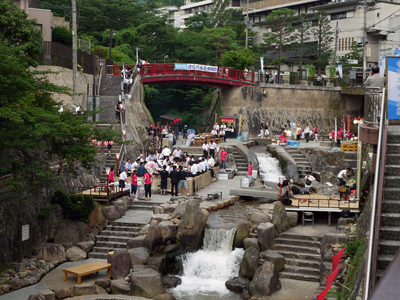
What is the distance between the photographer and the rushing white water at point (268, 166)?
34.2m

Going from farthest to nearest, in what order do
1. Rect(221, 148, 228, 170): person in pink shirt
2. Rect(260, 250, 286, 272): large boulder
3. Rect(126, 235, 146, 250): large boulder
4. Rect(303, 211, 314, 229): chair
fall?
Rect(221, 148, 228, 170): person in pink shirt
Rect(303, 211, 314, 229): chair
Rect(126, 235, 146, 250): large boulder
Rect(260, 250, 286, 272): large boulder

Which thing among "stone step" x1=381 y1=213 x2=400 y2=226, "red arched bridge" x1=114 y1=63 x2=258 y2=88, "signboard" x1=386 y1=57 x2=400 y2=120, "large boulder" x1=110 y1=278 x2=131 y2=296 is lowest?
"large boulder" x1=110 y1=278 x2=131 y2=296

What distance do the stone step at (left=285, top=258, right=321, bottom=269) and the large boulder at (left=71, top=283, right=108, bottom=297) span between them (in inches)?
285

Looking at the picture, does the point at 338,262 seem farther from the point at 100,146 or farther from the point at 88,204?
the point at 100,146

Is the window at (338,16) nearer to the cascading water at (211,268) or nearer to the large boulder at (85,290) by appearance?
the cascading water at (211,268)

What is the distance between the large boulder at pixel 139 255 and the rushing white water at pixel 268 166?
1391 cm

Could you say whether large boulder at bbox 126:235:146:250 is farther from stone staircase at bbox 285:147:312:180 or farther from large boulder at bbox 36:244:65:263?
stone staircase at bbox 285:147:312:180

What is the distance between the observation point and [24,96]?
19.8 metres

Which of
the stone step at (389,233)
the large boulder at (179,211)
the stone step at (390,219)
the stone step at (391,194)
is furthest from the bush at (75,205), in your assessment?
the stone step at (389,233)

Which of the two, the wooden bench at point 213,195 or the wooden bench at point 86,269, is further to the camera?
the wooden bench at point 213,195

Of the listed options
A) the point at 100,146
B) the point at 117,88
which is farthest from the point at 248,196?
the point at 117,88

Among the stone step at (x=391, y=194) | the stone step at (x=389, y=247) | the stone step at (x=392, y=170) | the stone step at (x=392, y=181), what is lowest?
the stone step at (x=389, y=247)

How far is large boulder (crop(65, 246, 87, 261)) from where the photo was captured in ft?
71.3

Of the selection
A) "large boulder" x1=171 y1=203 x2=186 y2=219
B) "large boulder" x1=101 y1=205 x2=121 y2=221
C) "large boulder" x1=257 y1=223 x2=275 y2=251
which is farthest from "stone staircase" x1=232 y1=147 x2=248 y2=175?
"large boulder" x1=257 y1=223 x2=275 y2=251
